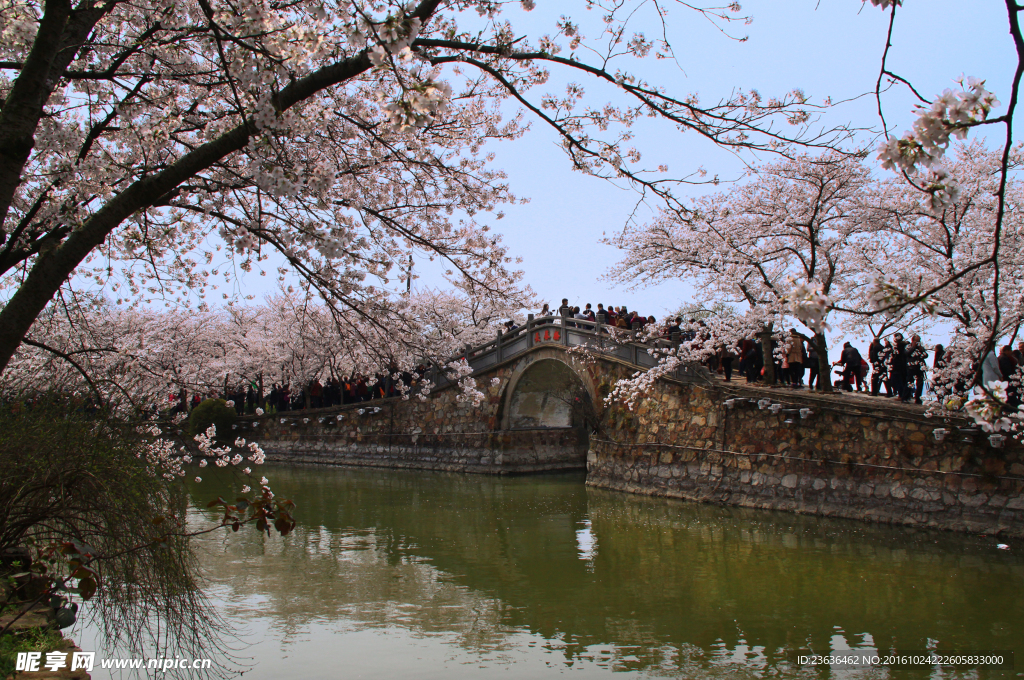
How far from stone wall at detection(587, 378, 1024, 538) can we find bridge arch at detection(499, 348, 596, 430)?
11.2ft

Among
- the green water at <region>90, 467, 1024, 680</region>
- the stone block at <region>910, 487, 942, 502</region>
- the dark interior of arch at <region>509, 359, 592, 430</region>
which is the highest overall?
the dark interior of arch at <region>509, 359, 592, 430</region>

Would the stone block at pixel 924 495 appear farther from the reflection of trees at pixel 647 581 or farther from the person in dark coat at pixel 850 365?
the person in dark coat at pixel 850 365

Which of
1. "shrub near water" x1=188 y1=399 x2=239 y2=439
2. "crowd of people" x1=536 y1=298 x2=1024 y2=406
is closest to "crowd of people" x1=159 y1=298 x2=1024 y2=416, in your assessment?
"crowd of people" x1=536 y1=298 x2=1024 y2=406

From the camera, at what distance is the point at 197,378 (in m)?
25.3

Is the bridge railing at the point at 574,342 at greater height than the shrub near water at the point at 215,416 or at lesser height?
greater

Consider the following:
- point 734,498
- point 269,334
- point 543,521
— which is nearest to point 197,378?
point 269,334

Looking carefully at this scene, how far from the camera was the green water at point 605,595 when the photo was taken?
219 inches

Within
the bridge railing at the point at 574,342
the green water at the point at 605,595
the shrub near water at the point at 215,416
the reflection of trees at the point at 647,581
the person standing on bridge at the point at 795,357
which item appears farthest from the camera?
the shrub near water at the point at 215,416

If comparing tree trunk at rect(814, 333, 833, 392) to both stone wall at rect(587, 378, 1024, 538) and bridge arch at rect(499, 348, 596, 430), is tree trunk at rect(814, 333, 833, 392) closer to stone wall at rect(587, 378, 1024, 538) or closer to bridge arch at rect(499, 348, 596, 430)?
stone wall at rect(587, 378, 1024, 538)

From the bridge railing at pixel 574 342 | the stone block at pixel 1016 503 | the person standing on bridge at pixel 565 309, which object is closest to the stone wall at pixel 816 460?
the stone block at pixel 1016 503

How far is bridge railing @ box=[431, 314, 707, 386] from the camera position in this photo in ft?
50.2

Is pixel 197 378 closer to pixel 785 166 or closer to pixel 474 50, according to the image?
pixel 785 166

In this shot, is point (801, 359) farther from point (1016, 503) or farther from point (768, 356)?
point (1016, 503)

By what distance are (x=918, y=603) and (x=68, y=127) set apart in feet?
28.4
